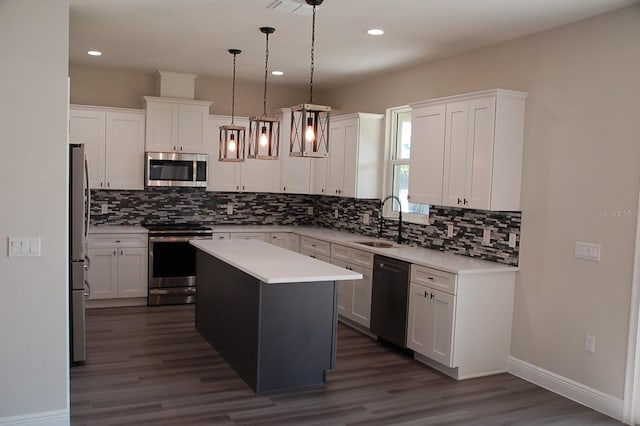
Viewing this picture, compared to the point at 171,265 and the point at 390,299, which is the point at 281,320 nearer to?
the point at 390,299

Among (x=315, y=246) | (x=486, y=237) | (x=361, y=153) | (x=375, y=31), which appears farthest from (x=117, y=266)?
(x=486, y=237)

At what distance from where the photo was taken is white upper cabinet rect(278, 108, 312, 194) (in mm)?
7480

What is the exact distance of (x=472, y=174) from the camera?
4.80 m

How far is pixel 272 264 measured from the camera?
4.35 meters

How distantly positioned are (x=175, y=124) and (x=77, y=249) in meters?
2.81

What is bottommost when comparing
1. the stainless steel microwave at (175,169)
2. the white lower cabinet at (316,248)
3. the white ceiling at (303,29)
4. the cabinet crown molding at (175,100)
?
the white lower cabinet at (316,248)

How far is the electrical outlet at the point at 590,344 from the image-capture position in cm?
411

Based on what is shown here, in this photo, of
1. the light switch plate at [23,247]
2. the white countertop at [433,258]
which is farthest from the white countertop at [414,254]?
the light switch plate at [23,247]

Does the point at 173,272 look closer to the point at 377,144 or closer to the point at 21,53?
the point at 377,144

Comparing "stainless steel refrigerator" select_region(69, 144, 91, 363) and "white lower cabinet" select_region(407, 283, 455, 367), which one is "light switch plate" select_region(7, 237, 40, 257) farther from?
"white lower cabinet" select_region(407, 283, 455, 367)

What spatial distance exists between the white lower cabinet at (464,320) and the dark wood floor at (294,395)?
130 mm

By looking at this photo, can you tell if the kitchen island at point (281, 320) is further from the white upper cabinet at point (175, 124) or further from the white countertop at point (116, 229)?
the white upper cabinet at point (175, 124)

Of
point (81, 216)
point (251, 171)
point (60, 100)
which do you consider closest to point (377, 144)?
point (251, 171)

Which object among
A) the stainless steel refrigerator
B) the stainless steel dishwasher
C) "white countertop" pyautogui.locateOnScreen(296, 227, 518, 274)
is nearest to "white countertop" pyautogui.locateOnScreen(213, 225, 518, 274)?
"white countertop" pyautogui.locateOnScreen(296, 227, 518, 274)
